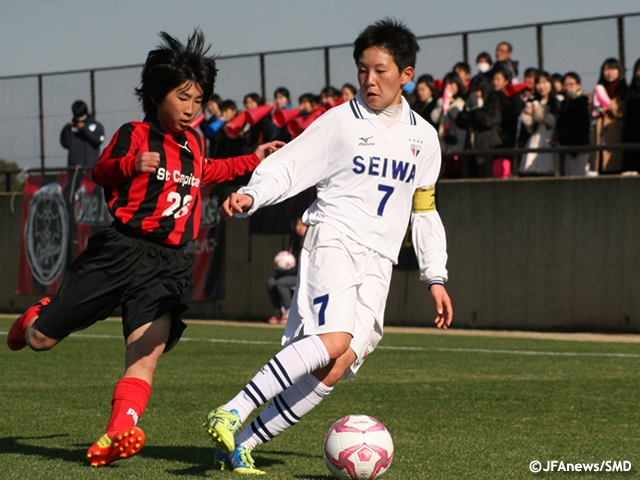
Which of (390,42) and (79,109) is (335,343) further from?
(79,109)

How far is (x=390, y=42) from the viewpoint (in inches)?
206

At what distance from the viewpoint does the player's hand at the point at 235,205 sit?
4.68 meters

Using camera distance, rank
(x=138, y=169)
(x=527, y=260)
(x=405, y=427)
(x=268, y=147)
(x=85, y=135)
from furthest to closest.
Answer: (x=85, y=135)
(x=527, y=260)
(x=405, y=427)
(x=268, y=147)
(x=138, y=169)

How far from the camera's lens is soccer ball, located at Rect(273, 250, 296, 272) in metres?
17.2

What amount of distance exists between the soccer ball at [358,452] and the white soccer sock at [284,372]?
380 mm

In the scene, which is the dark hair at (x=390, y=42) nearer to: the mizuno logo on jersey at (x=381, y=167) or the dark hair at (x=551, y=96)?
the mizuno logo on jersey at (x=381, y=167)

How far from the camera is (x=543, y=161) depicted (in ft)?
52.3

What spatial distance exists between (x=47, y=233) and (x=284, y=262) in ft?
18.9

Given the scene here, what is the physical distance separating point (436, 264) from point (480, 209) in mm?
11181

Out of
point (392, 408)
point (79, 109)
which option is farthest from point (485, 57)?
point (392, 408)

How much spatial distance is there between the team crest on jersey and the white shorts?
1.83ft

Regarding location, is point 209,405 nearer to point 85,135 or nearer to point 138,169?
point 138,169

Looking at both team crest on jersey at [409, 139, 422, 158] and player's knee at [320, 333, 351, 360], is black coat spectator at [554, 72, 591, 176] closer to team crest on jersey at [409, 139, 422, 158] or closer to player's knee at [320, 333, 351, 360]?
team crest on jersey at [409, 139, 422, 158]

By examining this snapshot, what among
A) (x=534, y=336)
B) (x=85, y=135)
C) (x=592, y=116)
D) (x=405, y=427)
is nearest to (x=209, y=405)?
(x=405, y=427)
